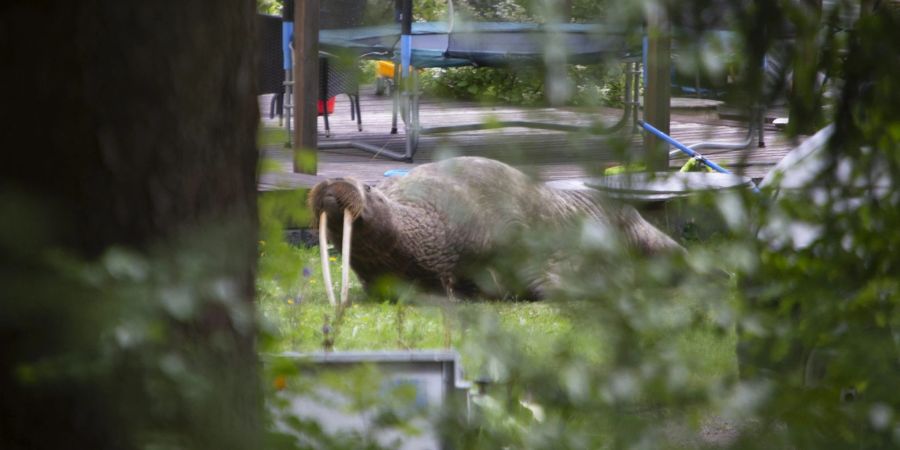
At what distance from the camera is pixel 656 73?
958 millimetres

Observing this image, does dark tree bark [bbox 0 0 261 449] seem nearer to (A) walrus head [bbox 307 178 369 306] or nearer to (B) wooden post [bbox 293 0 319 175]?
(A) walrus head [bbox 307 178 369 306]

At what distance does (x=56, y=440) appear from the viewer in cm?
136

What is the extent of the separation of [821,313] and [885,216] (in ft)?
0.35

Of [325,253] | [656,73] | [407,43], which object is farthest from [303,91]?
[656,73]

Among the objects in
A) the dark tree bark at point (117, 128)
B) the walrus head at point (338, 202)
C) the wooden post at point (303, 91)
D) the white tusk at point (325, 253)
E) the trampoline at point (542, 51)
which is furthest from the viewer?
the wooden post at point (303, 91)

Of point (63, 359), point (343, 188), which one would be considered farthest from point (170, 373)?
point (343, 188)

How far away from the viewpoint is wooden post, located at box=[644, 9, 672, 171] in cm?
91

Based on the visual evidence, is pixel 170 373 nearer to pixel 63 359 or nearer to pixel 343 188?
pixel 63 359

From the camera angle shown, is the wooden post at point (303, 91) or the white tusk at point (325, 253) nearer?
the white tusk at point (325, 253)

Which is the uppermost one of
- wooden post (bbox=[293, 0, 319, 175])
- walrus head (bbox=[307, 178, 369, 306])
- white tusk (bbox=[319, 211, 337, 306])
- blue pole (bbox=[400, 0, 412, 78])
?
blue pole (bbox=[400, 0, 412, 78])

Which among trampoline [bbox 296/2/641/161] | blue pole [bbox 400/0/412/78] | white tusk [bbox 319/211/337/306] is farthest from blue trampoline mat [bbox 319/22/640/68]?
white tusk [bbox 319/211/337/306]

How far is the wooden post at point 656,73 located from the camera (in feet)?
3.00

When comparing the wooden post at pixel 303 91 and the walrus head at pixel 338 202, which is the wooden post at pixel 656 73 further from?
the wooden post at pixel 303 91

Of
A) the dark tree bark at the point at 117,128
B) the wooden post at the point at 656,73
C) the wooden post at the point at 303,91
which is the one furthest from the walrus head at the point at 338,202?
the wooden post at the point at 656,73
